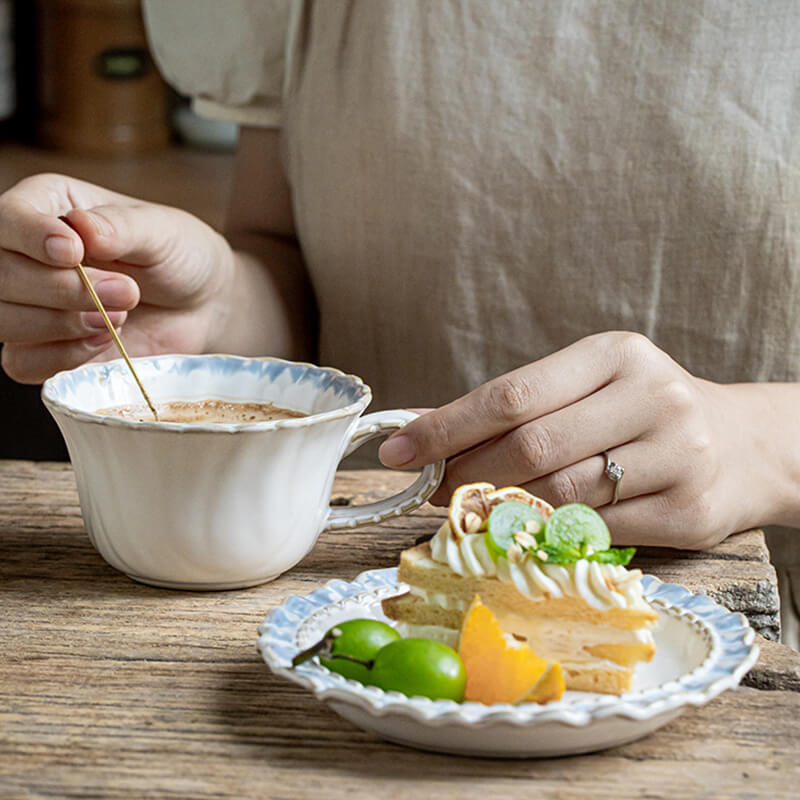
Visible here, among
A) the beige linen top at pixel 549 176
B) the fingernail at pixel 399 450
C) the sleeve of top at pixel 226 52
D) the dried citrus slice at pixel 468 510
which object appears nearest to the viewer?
the dried citrus slice at pixel 468 510

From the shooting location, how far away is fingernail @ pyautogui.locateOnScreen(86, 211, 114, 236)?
0.84 metres

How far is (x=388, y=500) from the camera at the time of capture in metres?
0.75

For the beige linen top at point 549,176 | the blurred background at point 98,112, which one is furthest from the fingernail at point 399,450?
the blurred background at point 98,112

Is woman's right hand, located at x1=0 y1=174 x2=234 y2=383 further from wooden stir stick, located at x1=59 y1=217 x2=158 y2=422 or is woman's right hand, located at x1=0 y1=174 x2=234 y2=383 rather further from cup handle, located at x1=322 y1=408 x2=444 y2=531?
cup handle, located at x1=322 y1=408 x2=444 y2=531

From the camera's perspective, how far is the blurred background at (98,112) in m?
2.23

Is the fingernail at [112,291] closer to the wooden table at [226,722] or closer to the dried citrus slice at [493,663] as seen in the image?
the wooden table at [226,722]

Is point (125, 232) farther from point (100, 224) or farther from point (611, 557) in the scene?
point (611, 557)

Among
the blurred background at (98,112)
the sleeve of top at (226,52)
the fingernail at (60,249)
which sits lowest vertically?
the blurred background at (98,112)

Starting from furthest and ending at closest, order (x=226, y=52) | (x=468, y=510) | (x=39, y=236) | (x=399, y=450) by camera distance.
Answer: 1. (x=226, y=52)
2. (x=39, y=236)
3. (x=399, y=450)
4. (x=468, y=510)

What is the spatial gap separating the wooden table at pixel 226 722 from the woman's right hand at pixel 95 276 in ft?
0.78

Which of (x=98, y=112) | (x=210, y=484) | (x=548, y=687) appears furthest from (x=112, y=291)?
(x=98, y=112)

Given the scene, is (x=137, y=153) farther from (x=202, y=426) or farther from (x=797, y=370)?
(x=202, y=426)

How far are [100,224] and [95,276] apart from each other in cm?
6

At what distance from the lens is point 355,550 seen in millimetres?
771
